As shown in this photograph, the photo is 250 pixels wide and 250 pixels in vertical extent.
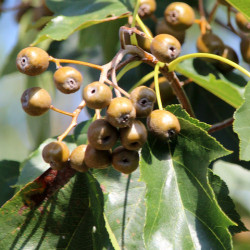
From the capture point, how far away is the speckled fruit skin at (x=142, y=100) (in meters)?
1.51

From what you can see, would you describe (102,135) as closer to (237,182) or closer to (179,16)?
(179,16)

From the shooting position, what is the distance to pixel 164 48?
Result: 1.60 m

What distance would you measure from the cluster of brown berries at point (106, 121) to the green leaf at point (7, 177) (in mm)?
824

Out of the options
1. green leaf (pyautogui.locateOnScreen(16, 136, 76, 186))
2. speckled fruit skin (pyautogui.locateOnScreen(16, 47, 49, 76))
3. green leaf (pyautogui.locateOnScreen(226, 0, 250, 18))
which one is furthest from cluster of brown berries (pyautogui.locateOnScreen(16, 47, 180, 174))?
green leaf (pyautogui.locateOnScreen(226, 0, 250, 18))

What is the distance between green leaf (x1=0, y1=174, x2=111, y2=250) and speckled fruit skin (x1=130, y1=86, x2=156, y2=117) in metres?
0.40

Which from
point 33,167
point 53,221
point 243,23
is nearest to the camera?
point 53,221

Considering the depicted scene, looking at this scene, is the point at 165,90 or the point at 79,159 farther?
the point at 165,90

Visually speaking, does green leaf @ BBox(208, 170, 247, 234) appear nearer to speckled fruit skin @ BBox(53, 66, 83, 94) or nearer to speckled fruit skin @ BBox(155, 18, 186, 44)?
speckled fruit skin @ BBox(53, 66, 83, 94)

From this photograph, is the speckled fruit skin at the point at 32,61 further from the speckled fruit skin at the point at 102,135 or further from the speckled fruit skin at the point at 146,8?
the speckled fruit skin at the point at 146,8

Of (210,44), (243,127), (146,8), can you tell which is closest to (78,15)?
(146,8)

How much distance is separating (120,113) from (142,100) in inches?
5.2

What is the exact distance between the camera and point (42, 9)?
118 inches

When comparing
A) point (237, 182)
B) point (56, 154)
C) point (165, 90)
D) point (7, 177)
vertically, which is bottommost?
point (237, 182)

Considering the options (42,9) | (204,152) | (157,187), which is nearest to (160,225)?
(157,187)
